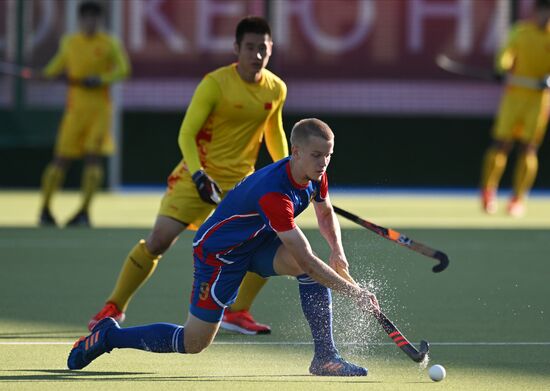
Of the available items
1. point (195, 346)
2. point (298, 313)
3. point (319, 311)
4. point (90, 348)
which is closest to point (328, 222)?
point (319, 311)

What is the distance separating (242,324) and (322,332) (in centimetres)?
112

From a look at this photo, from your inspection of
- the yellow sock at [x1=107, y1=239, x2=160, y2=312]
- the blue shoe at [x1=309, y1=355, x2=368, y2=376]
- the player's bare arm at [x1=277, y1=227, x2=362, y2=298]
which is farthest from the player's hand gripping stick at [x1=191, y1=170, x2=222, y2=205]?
the player's bare arm at [x1=277, y1=227, x2=362, y2=298]

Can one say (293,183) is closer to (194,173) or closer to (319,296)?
(319,296)

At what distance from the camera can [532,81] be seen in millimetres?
13469

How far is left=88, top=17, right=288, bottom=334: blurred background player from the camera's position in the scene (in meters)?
6.63

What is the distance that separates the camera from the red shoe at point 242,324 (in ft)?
21.8

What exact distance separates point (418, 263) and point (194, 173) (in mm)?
3276

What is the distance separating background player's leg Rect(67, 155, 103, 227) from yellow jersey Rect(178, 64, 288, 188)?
201 inches

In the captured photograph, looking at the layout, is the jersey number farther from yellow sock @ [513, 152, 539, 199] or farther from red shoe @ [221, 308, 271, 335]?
yellow sock @ [513, 152, 539, 199]

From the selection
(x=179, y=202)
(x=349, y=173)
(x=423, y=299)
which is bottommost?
(x=349, y=173)

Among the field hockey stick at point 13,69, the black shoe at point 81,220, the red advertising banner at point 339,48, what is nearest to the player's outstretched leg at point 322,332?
the black shoe at point 81,220

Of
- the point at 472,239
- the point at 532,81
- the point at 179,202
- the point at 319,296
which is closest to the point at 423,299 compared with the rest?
the point at 179,202

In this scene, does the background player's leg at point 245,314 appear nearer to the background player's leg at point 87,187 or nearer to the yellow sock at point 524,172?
the background player's leg at point 87,187

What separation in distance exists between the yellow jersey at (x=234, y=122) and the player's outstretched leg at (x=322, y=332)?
133 centimetres
